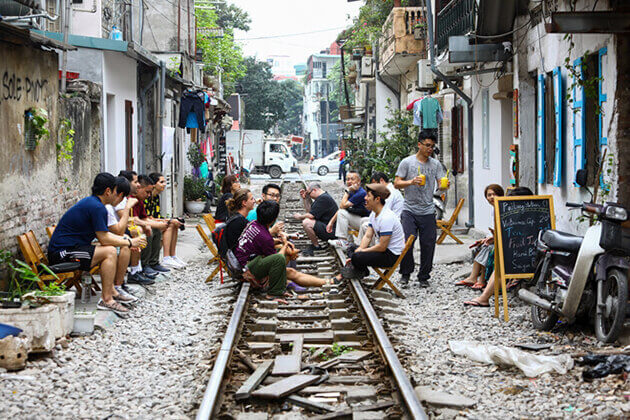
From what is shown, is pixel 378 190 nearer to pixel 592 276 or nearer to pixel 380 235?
pixel 380 235

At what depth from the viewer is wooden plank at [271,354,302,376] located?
639cm

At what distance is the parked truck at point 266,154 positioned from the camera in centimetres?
5144

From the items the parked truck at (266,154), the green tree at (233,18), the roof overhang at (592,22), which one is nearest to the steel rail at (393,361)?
the roof overhang at (592,22)

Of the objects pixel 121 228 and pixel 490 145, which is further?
pixel 490 145

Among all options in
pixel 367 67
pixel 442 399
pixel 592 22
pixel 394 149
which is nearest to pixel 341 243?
pixel 592 22

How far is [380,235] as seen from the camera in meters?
9.88

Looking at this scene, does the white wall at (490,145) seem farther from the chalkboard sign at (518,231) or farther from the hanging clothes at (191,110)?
the hanging clothes at (191,110)

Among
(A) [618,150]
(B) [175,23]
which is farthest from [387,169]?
(A) [618,150]

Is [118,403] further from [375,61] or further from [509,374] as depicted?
[375,61]

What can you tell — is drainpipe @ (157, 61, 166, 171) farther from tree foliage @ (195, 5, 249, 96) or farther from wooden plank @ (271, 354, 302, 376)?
tree foliage @ (195, 5, 249, 96)

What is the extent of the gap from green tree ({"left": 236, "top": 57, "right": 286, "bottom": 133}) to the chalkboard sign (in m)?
66.2

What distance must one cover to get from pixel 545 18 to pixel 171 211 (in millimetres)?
11600

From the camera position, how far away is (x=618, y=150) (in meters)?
8.57

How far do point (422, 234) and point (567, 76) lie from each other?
2.85 meters
